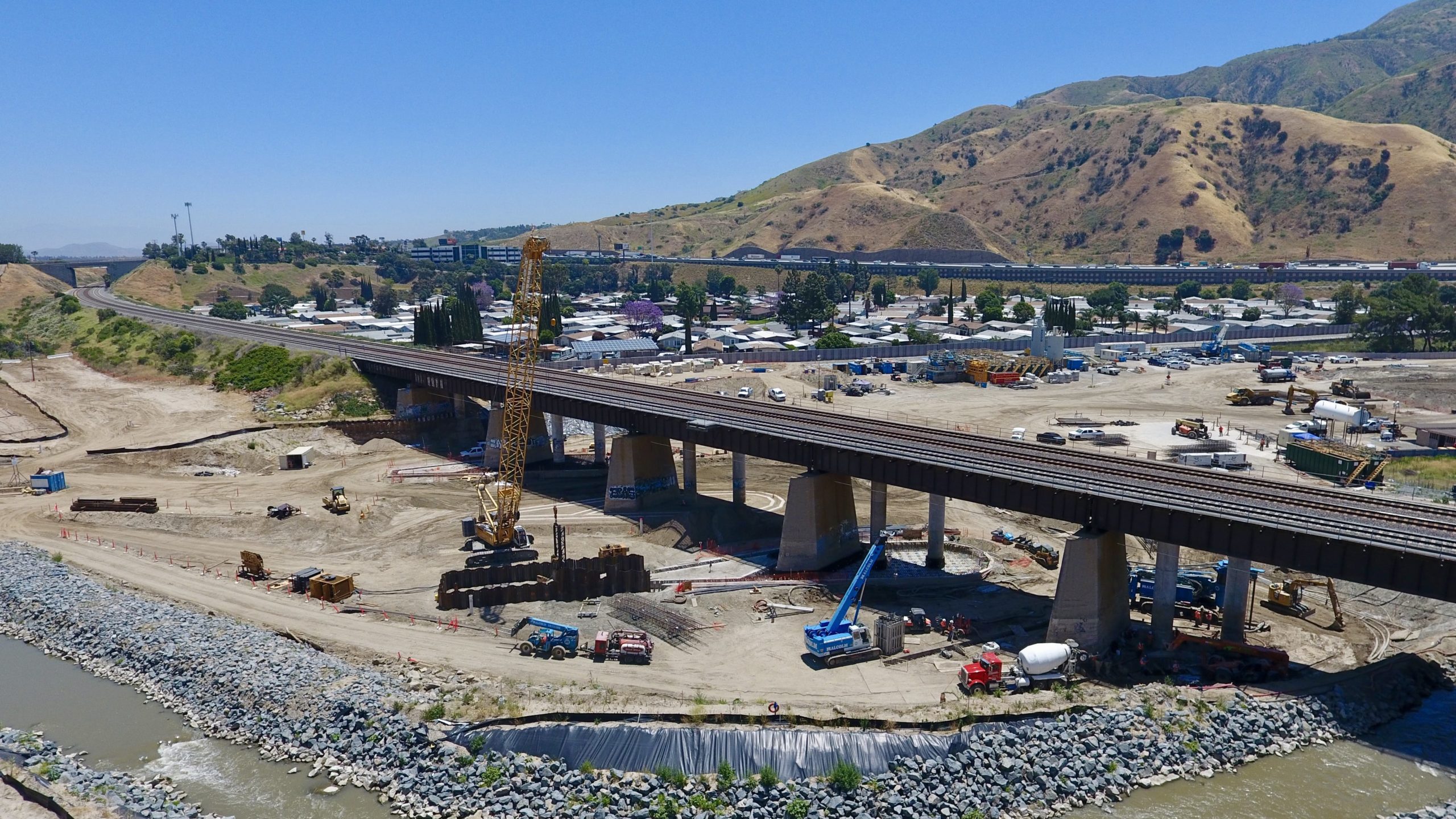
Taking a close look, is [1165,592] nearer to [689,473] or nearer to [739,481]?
[739,481]

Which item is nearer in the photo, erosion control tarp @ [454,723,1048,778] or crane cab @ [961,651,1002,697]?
erosion control tarp @ [454,723,1048,778]

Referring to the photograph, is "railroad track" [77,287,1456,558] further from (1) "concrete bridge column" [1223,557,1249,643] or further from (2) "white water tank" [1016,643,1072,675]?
(2) "white water tank" [1016,643,1072,675]

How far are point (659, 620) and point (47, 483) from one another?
72305 millimetres

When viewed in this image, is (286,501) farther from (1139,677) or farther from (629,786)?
(1139,677)

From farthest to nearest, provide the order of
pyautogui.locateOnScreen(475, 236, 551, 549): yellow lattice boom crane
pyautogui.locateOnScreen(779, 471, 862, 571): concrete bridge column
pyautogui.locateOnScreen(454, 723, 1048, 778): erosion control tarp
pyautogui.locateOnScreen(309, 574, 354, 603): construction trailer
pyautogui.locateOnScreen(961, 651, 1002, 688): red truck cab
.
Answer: pyautogui.locateOnScreen(475, 236, 551, 549): yellow lattice boom crane < pyautogui.locateOnScreen(779, 471, 862, 571): concrete bridge column < pyautogui.locateOnScreen(309, 574, 354, 603): construction trailer < pyautogui.locateOnScreen(961, 651, 1002, 688): red truck cab < pyautogui.locateOnScreen(454, 723, 1048, 778): erosion control tarp

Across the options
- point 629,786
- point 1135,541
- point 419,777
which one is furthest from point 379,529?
point 1135,541

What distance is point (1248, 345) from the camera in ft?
548

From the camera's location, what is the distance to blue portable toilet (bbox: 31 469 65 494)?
295 ft

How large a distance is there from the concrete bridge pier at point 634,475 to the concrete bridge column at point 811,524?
63.2 feet

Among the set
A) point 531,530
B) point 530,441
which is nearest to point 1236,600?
point 531,530

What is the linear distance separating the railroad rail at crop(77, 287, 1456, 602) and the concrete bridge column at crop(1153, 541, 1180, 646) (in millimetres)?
3693

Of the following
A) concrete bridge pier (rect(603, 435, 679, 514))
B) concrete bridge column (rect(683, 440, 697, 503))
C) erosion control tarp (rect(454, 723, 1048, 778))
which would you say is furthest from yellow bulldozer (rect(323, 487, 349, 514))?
erosion control tarp (rect(454, 723, 1048, 778))

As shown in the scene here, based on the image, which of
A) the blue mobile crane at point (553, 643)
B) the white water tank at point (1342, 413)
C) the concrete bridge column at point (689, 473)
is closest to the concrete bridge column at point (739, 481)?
the concrete bridge column at point (689, 473)

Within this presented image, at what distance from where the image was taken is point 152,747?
45000mm
